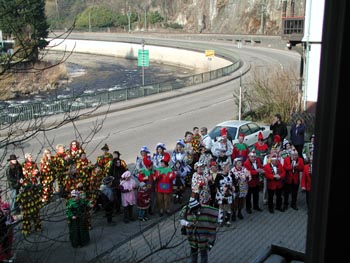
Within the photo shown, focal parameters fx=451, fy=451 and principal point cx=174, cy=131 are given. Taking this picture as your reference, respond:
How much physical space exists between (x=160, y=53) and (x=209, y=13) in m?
34.2

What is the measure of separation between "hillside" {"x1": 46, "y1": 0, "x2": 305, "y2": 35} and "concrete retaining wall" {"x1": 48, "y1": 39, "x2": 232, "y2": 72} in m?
7.67

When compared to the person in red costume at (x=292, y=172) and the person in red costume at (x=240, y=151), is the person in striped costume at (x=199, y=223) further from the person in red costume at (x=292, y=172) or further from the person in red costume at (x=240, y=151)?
the person in red costume at (x=240, y=151)

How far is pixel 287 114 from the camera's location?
22.0 meters

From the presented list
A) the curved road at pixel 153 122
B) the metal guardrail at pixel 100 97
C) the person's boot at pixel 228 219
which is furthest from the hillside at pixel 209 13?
the person's boot at pixel 228 219

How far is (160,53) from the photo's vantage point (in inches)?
3118

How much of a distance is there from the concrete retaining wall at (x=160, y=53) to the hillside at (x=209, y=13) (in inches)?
302

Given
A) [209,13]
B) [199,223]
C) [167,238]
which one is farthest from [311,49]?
[209,13]

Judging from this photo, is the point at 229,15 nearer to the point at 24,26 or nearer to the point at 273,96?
the point at 273,96

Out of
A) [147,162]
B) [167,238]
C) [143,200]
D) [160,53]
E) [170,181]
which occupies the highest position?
[147,162]

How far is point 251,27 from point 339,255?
95.9 m

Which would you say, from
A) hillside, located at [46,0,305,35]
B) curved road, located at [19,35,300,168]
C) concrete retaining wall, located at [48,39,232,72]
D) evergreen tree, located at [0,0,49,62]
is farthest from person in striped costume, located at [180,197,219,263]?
hillside, located at [46,0,305,35]

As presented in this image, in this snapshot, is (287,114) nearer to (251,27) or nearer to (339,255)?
(339,255)

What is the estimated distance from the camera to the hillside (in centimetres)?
9048

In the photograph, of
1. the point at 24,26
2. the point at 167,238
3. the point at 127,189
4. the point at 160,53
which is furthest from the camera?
the point at 160,53
